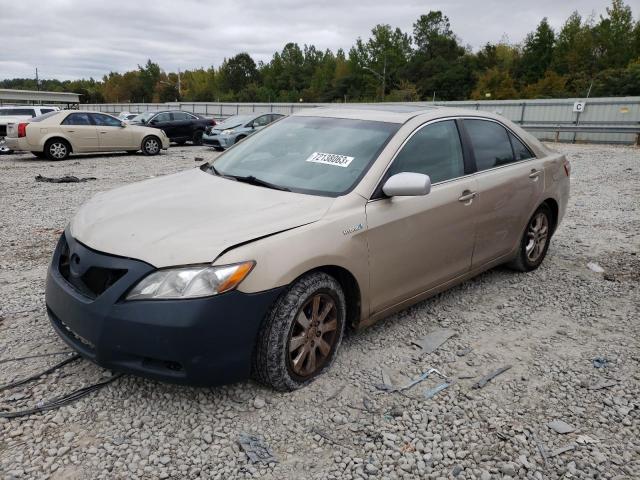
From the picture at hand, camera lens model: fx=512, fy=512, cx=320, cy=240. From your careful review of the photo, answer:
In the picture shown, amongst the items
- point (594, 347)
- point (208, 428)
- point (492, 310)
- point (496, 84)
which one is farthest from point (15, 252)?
point (496, 84)

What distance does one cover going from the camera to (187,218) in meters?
2.96

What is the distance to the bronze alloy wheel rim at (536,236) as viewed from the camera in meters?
5.05

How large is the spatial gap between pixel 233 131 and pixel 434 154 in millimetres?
15173

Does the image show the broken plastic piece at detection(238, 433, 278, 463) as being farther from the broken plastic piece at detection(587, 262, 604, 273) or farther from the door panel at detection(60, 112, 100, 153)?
the door panel at detection(60, 112, 100, 153)

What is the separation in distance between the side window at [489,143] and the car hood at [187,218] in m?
1.73

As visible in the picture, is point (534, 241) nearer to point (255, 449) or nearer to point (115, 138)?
point (255, 449)

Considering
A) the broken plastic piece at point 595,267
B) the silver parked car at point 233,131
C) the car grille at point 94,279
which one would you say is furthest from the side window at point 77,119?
the broken plastic piece at point 595,267

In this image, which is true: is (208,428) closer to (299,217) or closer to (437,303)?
(299,217)

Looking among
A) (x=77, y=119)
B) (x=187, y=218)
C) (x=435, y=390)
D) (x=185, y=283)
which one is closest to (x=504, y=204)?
(x=435, y=390)

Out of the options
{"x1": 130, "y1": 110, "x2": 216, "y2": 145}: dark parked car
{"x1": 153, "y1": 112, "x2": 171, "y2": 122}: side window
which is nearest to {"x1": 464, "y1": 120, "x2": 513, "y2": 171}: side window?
{"x1": 130, "y1": 110, "x2": 216, "y2": 145}: dark parked car

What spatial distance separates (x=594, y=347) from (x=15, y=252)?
574 cm

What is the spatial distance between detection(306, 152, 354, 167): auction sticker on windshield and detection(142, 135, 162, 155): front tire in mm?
14320

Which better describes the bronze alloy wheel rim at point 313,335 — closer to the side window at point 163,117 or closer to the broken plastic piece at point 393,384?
the broken plastic piece at point 393,384

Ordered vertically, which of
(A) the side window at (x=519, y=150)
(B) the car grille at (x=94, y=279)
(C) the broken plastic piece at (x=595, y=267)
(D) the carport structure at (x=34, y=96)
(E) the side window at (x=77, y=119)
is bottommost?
(C) the broken plastic piece at (x=595, y=267)
